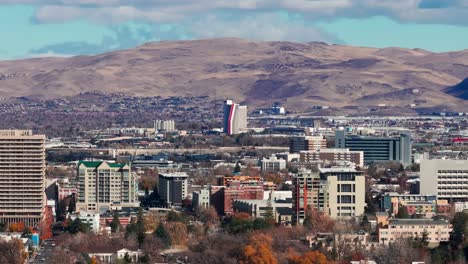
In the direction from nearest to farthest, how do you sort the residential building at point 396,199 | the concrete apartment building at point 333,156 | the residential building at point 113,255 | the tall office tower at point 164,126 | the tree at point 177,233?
the residential building at point 113,255 < the tree at point 177,233 < the residential building at point 396,199 < the concrete apartment building at point 333,156 < the tall office tower at point 164,126

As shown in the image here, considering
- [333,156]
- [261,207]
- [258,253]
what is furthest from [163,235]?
[333,156]

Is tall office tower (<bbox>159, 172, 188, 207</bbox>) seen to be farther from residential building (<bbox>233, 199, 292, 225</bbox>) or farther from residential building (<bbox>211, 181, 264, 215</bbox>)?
residential building (<bbox>233, 199, 292, 225</bbox>)

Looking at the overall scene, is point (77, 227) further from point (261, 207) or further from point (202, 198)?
point (202, 198)

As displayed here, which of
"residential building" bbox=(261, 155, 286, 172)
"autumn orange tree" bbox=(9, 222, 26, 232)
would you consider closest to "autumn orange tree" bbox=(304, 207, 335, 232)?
"autumn orange tree" bbox=(9, 222, 26, 232)

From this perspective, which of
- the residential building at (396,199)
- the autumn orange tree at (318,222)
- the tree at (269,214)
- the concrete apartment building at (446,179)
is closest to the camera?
the autumn orange tree at (318,222)

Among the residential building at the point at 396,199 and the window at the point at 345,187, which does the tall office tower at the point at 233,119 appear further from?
the window at the point at 345,187

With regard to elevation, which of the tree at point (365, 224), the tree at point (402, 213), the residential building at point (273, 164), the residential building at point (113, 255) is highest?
the residential building at point (273, 164)

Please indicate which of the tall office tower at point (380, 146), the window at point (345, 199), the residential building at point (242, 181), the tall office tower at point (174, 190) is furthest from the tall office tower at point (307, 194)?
the tall office tower at point (380, 146)
